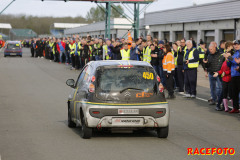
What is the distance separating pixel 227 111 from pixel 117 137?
5.34m

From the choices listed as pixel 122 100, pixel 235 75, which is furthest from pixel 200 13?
pixel 122 100

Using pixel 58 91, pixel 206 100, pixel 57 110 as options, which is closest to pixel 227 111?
pixel 206 100

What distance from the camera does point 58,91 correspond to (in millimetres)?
18312

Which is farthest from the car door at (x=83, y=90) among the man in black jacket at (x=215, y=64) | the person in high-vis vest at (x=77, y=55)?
the person in high-vis vest at (x=77, y=55)

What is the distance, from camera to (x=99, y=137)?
946 cm

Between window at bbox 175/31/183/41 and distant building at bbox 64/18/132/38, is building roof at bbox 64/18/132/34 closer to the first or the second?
distant building at bbox 64/18/132/38

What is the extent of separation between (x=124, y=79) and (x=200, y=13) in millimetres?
30705

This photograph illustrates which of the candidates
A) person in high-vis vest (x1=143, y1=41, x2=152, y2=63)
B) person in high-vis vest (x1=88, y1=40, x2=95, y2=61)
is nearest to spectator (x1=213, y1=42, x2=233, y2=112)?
person in high-vis vest (x1=143, y1=41, x2=152, y2=63)

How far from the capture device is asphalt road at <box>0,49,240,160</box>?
7.89 metres

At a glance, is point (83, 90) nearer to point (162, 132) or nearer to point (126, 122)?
point (126, 122)

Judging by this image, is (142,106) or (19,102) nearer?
(142,106)

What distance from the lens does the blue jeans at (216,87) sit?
14.3 m

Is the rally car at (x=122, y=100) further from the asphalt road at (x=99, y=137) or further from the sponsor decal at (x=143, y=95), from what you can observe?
the asphalt road at (x=99, y=137)

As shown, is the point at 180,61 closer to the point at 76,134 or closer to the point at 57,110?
the point at 57,110
